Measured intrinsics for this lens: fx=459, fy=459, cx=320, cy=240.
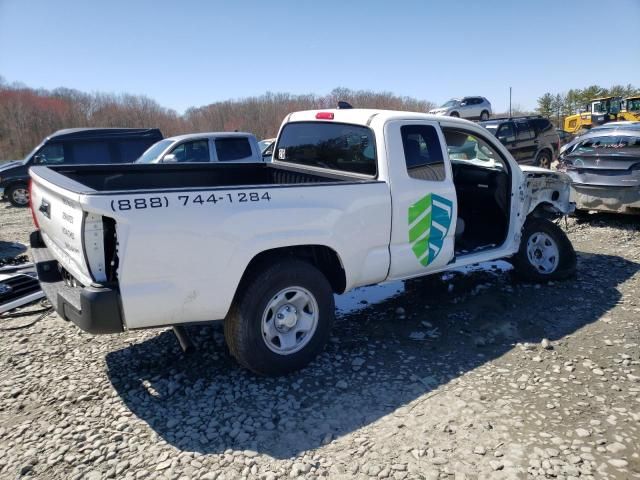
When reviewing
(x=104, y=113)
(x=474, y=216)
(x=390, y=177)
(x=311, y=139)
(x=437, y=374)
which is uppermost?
(x=104, y=113)

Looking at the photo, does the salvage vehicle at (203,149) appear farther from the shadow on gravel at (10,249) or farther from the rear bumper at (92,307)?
the rear bumper at (92,307)

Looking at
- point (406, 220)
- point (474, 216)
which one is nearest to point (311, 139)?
point (406, 220)

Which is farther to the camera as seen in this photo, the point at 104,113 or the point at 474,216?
the point at 104,113

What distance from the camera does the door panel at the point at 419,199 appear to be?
12.6 ft

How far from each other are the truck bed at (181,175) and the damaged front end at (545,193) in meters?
2.24

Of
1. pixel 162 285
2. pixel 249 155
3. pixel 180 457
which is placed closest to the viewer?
pixel 180 457

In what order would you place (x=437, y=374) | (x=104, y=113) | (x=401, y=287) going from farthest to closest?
(x=104, y=113) < (x=401, y=287) < (x=437, y=374)

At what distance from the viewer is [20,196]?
12789mm

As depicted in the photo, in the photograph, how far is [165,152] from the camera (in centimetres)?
948

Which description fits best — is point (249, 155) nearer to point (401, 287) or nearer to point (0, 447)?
point (401, 287)

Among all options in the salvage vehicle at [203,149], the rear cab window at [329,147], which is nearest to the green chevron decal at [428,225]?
the rear cab window at [329,147]

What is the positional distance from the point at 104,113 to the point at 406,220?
2761 inches

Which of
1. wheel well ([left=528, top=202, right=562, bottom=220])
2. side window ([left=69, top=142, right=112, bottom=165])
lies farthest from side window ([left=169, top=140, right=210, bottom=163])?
wheel well ([left=528, top=202, right=562, bottom=220])

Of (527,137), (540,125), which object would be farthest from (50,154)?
(540,125)
